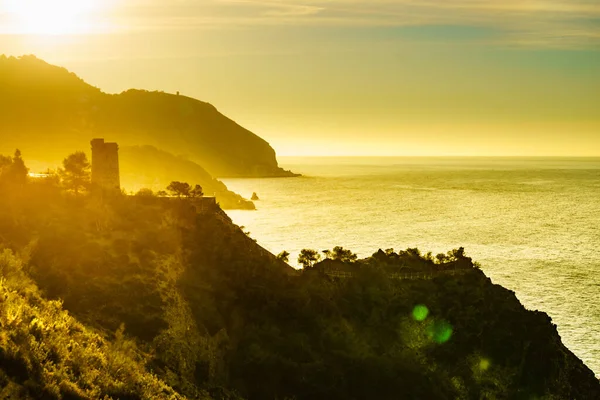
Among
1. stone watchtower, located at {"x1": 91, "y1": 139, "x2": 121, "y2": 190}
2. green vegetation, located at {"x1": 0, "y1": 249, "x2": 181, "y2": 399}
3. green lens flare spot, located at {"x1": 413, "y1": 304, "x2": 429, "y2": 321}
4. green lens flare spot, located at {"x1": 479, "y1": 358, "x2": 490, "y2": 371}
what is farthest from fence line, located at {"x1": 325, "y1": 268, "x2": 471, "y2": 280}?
green vegetation, located at {"x1": 0, "y1": 249, "x2": 181, "y2": 399}

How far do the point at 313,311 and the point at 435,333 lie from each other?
15370 mm

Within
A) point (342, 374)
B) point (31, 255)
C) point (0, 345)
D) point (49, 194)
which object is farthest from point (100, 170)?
point (0, 345)

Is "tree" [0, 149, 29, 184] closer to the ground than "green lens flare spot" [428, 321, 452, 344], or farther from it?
farther from it

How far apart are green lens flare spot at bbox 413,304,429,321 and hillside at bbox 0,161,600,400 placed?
6.1 inches

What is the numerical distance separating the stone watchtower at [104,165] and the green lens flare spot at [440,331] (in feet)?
124

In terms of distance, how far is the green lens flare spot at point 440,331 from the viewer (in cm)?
5953

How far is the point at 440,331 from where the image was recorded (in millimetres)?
60500

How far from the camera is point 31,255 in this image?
43281 millimetres

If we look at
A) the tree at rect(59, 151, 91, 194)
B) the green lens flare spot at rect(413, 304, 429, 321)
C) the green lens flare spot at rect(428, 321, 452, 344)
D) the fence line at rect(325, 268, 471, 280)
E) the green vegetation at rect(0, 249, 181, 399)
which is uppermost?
the tree at rect(59, 151, 91, 194)

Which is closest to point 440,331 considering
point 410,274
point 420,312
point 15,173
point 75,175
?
point 420,312

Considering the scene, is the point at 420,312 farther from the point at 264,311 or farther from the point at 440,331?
the point at 264,311

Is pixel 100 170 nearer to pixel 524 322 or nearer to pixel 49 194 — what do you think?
pixel 49 194

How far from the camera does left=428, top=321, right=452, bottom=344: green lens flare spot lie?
59.5 metres

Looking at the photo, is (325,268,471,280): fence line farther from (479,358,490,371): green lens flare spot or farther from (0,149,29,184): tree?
(0,149,29,184): tree
